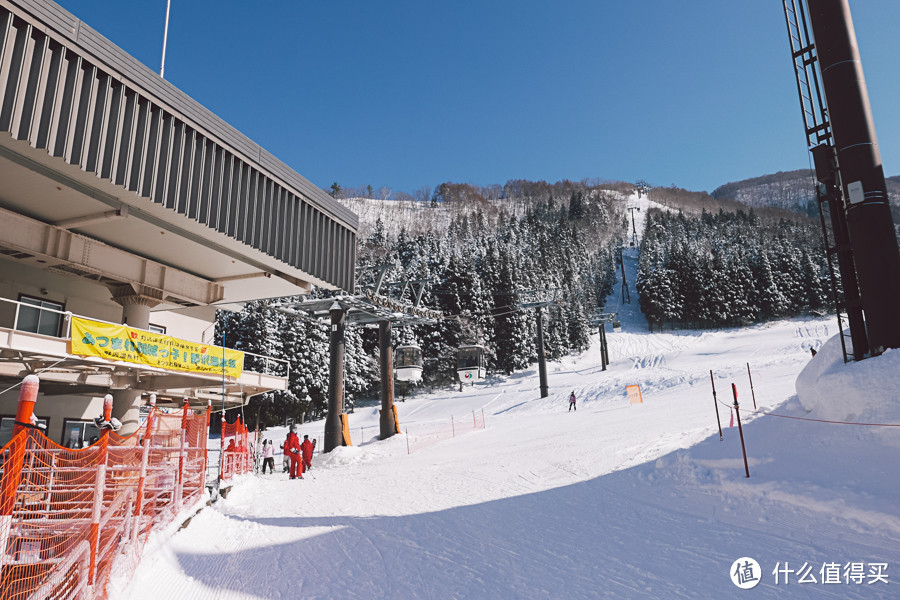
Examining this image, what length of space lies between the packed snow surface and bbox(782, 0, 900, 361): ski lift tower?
1.03 metres

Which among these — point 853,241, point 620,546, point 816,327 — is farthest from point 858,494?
point 816,327

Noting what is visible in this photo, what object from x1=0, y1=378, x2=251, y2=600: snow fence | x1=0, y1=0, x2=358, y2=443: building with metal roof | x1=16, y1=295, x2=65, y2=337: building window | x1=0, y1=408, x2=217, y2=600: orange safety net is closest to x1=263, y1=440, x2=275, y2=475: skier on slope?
x1=0, y1=0, x2=358, y2=443: building with metal roof

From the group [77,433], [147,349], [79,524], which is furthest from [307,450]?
[79,524]

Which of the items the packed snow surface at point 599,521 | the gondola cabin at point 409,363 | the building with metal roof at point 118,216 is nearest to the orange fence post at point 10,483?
the packed snow surface at point 599,521

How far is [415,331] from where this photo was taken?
64125 mm

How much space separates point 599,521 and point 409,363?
105 ft

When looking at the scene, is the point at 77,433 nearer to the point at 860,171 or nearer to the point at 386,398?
the point at 386,398

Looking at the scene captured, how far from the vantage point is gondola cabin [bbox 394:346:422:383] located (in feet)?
131

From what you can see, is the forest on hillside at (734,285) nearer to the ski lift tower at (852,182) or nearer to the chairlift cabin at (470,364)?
the chairlift cabin at (470,364)

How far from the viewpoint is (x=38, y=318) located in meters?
16.7

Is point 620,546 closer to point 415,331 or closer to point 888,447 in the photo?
point 888,447

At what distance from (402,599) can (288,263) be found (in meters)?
12.9

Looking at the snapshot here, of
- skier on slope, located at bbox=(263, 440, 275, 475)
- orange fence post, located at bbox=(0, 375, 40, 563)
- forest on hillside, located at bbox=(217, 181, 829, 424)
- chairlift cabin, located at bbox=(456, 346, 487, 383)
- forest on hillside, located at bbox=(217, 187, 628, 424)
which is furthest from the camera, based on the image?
forest on hillside, located at bbox=(217, 181, 829, 424)

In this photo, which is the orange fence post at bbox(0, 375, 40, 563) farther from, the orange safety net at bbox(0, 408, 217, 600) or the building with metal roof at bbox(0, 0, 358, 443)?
the building with metal roof at bbox(0, 0, 358, 443)
